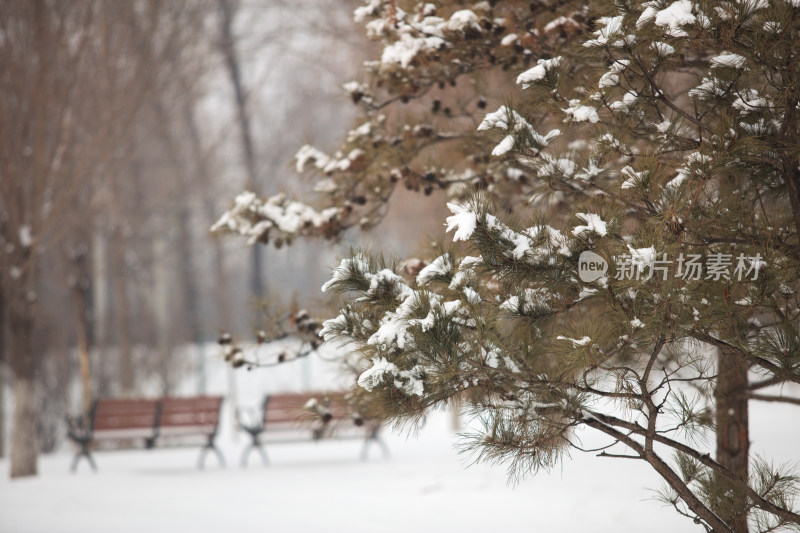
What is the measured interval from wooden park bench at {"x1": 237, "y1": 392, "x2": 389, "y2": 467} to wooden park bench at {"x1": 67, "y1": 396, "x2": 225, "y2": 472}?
506 mm

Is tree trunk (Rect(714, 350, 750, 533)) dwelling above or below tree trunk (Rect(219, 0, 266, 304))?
below

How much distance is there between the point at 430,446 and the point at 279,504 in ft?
11.8

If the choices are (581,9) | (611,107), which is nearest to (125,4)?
(581,9)

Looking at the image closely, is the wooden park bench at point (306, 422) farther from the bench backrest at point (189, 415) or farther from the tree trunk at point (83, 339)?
the tree trunk at point (83, 339)

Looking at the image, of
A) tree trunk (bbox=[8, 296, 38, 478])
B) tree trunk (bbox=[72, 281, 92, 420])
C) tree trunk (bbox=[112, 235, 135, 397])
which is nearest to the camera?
tree trunk (bbox=[8, 296, 38, 478])

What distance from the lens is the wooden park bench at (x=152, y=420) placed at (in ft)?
29.9

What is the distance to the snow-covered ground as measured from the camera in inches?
228

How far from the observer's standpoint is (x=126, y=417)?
9352mm

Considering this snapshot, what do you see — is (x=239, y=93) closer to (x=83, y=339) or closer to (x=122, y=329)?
(x=122, y=329)

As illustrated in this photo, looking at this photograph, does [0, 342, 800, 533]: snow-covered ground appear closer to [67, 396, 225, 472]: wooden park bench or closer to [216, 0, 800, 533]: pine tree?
[67, 396, 225, 472]: wooden park bench

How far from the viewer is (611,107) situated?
3.21 meters

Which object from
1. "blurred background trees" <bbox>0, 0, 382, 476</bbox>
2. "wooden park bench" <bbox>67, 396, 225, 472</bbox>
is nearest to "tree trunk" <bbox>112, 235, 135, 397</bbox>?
"blurred background trees" <bbox>0, 0, 382, 476</bbox>

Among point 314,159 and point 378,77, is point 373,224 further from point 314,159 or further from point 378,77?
point 378,77

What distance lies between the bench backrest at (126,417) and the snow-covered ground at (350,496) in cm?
42
